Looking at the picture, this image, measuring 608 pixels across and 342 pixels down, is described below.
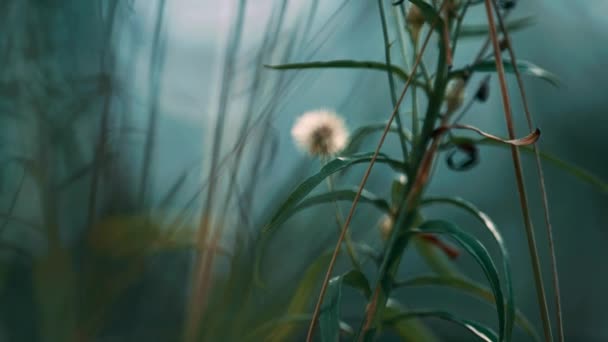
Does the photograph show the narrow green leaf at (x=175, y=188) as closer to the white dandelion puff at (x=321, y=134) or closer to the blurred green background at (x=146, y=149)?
the blurred green background at (x=146, y=149)

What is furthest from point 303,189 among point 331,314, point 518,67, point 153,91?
point 153,91

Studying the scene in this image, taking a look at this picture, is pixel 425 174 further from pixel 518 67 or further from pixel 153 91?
pixel 153 91

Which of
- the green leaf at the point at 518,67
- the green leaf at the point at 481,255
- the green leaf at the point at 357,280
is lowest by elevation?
the green leaf at the point at 357,280

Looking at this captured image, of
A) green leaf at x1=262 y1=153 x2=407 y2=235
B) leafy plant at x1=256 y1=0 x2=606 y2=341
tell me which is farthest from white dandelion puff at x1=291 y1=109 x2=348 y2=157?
green leaf at x1=262 y1=153 x2=407 y2=235

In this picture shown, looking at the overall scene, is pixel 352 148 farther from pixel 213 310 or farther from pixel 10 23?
pixel 10 23

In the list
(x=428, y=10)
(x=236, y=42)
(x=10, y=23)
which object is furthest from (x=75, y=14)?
(x=428, y=10)

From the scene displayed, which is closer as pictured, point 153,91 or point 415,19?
point 415,19

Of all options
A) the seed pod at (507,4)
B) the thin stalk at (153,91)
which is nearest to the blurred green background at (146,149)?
the thin stalk at (153,91)
